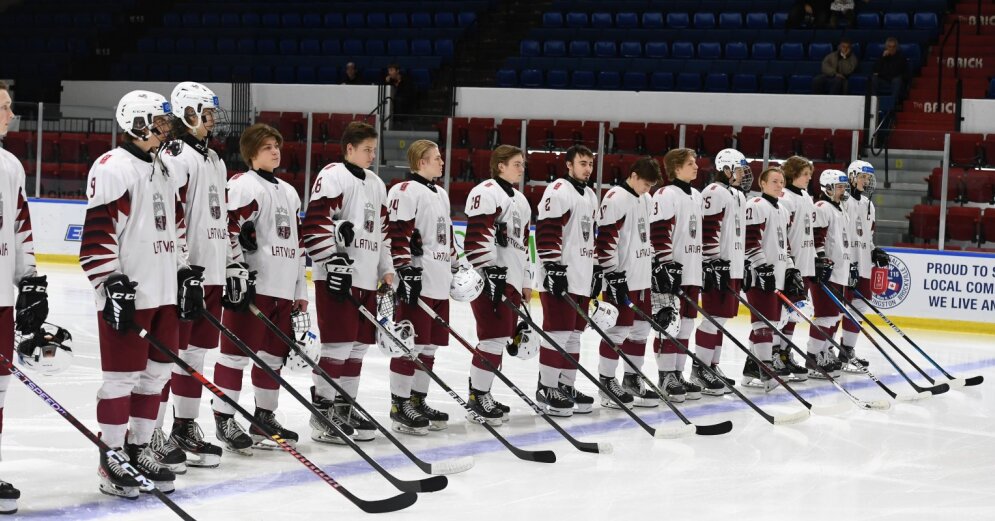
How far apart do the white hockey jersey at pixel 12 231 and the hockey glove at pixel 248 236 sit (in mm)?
1143

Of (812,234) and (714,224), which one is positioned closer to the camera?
(714,224)

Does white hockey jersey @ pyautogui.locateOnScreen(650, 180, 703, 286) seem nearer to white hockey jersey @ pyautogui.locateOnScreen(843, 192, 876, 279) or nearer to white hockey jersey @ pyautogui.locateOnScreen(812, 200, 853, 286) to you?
white hockey jersey @ pyautogui.locateOnScreen(812, 200, 853, 286)

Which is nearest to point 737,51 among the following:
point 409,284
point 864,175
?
point 864,175

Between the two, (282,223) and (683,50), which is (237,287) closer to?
(282,223)

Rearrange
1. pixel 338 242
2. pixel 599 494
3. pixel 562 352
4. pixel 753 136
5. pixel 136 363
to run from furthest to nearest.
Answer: pixel 753 136 < pixel 562 352 < pixel 338 242 < pixel 599 494 < pixel 136 363

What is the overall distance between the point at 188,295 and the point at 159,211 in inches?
13.2

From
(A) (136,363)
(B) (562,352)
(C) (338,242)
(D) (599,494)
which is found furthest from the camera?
(B) (562,352)

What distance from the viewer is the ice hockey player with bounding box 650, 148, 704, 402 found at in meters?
7.26

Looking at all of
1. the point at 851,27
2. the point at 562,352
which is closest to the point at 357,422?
the point at 562,352

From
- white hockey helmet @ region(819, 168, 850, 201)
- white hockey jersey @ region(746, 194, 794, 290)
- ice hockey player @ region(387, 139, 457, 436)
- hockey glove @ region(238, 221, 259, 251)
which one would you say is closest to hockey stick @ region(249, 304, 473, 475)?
hockey glove @ region(238, 221, 259, 251)

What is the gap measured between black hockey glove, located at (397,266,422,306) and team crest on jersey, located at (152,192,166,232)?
158 centimetres

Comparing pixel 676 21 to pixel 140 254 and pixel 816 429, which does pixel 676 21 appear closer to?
pixel 816 429

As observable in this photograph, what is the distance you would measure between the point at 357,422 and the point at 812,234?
3.98 m

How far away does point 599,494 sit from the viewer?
4977 mm
